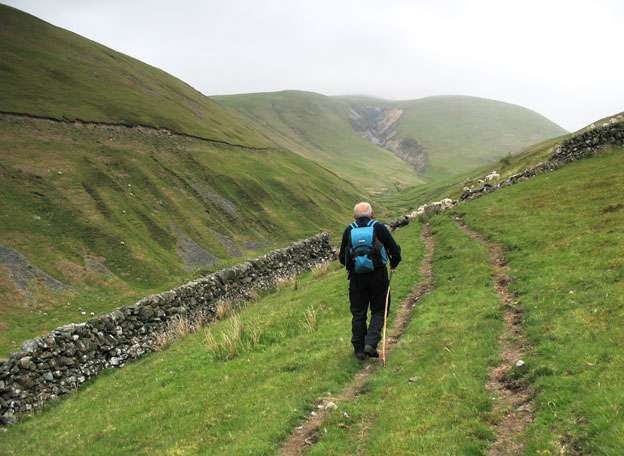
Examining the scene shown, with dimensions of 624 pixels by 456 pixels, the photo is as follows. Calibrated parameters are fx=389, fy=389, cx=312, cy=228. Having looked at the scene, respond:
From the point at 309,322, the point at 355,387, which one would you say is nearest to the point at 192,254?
the point at 309,322

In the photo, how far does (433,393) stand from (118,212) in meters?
49.9

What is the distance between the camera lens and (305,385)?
9.63 meters

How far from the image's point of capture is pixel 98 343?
18719 millimetres

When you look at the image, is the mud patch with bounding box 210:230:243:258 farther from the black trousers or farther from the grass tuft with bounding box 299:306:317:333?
the black trousers

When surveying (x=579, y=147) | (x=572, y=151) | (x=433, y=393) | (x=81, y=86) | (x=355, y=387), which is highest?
(x=81, y=86)

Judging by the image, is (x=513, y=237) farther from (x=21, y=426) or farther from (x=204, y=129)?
(x=204, y=129)

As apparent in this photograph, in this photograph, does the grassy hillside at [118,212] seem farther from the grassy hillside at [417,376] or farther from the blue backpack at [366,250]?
the blue backpack at [366,250]

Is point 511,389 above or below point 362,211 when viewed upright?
below

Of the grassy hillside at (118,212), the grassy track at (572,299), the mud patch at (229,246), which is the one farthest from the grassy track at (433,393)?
the mud patch at (229,246)

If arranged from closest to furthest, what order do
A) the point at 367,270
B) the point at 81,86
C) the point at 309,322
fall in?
the point at 367,270, the point at 309,322, the point at 81,86

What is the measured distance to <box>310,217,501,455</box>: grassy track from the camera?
6289 mm

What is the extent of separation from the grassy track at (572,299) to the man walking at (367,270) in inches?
146

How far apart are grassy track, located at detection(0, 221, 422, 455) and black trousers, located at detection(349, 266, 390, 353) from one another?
77 centimetres

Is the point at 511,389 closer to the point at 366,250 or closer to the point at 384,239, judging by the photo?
the point at 366,250
